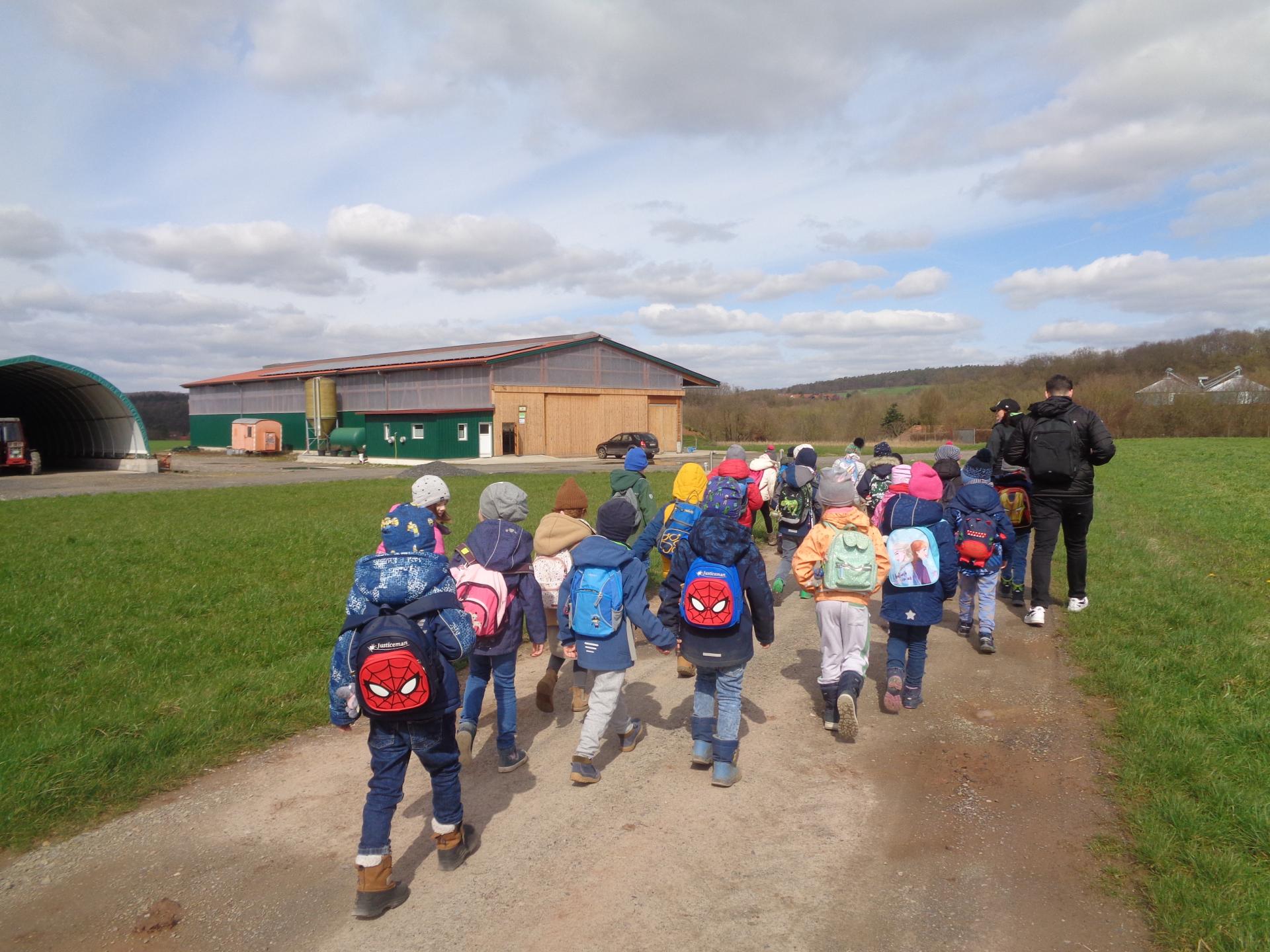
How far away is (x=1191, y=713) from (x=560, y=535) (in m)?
4.44

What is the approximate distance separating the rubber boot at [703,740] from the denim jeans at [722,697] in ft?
0.10

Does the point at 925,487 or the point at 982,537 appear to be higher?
the point at 925,487

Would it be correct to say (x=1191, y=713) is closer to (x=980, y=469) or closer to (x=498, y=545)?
(x=980, y=469)

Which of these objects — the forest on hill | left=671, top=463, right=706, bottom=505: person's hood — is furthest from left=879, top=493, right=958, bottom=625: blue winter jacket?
the forest on hill

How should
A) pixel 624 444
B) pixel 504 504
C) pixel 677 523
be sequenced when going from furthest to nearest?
pixel 624 444 → pixel 677 523 → pixel 504 504

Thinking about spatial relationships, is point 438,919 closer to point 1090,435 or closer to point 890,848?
point 890,848

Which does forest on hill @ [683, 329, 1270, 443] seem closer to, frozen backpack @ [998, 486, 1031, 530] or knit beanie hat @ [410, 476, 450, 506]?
frozen backpack @ [998, 486, 1031, 530]

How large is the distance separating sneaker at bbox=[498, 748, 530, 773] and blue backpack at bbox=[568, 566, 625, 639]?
89 centimetres

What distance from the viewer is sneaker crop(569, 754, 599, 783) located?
4.54 m

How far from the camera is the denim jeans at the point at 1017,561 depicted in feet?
27.8

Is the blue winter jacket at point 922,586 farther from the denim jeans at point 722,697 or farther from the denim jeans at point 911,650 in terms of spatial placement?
the denim jeans at point 722,697

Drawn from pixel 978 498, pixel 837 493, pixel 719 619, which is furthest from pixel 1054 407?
pixel 719 619

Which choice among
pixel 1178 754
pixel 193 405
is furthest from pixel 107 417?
pixel 1178 754

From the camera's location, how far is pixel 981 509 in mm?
7078
